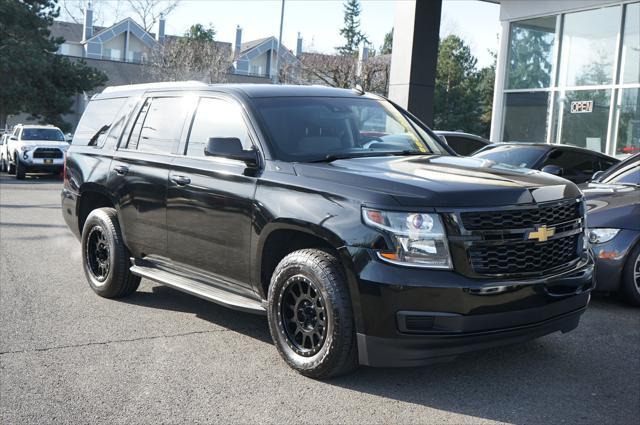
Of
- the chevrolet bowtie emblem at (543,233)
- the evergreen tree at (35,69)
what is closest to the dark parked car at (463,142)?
the chevrolet bowtie emblem at (543,233)

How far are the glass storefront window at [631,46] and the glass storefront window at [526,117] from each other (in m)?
2.57

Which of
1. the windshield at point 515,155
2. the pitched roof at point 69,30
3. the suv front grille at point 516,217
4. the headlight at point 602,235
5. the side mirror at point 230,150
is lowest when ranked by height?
the headlight at point 602,235

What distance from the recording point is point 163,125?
6.24 meters

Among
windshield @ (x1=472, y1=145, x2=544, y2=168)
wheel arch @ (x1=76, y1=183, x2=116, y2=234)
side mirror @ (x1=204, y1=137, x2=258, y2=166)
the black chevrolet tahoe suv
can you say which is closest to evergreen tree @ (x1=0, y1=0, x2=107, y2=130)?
windshield @ (x1=472, y1=145, x2=544, y2=168)

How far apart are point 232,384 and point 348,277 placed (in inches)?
40.0

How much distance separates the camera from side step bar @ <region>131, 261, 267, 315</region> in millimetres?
5086

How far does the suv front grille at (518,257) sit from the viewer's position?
13.8 feet

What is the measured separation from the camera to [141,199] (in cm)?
619

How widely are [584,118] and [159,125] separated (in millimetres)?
15766

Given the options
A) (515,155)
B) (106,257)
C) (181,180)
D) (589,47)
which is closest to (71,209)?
(106,257)

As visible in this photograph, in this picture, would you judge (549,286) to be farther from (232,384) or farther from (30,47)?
(30,47)

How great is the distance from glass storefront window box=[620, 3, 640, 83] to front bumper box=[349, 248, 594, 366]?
15.7 metres

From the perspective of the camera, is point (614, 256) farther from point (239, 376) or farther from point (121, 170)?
point (121, 170)

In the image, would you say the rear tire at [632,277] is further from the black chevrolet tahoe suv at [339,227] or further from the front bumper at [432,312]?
the front bumper at [432,312]
